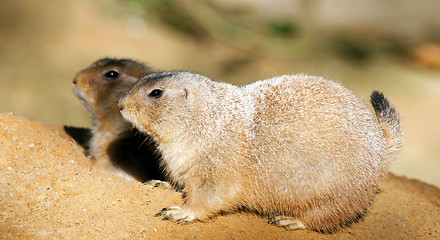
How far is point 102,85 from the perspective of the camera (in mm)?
5441

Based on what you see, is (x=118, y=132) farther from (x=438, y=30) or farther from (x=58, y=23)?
(x=438, y=30)

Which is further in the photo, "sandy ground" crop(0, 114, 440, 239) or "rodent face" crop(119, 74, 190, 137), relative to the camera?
"rodent face" crop(119, 74, 190, 137)

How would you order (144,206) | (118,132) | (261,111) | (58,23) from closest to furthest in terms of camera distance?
(144,206)
(261,111)
(118,132)
(58,23)

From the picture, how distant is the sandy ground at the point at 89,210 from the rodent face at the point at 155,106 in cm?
60

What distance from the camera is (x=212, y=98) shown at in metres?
4.32

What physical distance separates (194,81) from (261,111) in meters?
0.74

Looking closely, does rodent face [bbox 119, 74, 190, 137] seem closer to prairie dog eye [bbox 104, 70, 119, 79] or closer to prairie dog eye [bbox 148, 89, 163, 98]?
prairie dog eye [bbox 148, 89, 163, 98]

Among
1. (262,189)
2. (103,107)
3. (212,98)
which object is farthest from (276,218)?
(103,107)

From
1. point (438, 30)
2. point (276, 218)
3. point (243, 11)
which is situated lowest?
point (276, 218)

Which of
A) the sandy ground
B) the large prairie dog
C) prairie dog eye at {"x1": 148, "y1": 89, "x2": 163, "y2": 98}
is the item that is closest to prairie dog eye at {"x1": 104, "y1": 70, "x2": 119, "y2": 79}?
the large prairie dog

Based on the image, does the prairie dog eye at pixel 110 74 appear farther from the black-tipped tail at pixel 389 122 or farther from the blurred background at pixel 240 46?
the blurred background at pixel 240 46

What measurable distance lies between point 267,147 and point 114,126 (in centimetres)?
215

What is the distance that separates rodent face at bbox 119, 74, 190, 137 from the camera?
4234 mm

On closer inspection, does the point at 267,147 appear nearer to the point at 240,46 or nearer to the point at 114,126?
the point at 114,126
